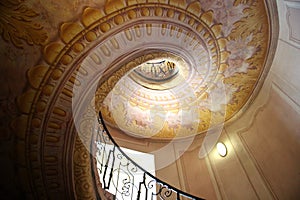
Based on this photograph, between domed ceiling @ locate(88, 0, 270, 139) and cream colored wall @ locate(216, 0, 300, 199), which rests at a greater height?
domed ceiling @ locate(88, 0, 270, 139)

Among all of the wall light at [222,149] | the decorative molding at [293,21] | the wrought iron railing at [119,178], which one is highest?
the decorative molding at [293,21]

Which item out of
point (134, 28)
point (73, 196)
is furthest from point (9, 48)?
point (73, 196)

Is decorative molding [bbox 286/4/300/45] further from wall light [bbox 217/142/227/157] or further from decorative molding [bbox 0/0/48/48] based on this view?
decorative molding [bbox 0/0/48/48]

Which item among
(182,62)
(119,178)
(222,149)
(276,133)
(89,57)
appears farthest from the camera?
(222,149)

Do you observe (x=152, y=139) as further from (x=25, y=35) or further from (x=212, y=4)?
(x=25, y=35)

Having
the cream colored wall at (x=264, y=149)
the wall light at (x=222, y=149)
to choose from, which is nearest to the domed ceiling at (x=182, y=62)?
the cream colored wall at (x=264, y=149)

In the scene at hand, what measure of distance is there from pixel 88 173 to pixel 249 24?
10.7ft

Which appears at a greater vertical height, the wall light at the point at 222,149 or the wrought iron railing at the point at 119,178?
the wall light at the point at 222,149

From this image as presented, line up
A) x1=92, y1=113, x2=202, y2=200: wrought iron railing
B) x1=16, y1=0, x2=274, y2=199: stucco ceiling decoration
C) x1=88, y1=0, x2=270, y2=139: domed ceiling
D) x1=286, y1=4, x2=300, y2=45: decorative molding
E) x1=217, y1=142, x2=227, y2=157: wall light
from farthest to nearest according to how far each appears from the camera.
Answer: x1=217, y1=142, x2=227, y2=157: wall light → x1=92, y1=113, x2=202, y2=200: wrought iron railing → x1=286, y1=4, x2=300, y2=45: decorative molding → x1=88, y1=0, x2=270, y2=139: domed ceiling → x1=16, y1=0, x2=274, y2=199: stucco ceiling decoration

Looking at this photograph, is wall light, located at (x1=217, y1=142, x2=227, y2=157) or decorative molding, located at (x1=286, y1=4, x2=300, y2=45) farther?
wall light, located at (x1=217, y1=142, x2=227, y2=157)

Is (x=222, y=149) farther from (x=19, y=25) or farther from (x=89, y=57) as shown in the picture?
(x=19, y=25)

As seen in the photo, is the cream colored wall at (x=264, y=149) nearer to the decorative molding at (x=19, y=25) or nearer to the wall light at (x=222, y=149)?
the wall light at (x=222, y=149)

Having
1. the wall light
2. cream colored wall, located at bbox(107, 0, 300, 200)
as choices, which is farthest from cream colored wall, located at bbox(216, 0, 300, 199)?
the wall light

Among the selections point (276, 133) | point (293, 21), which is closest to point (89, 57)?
point (293, 21)
